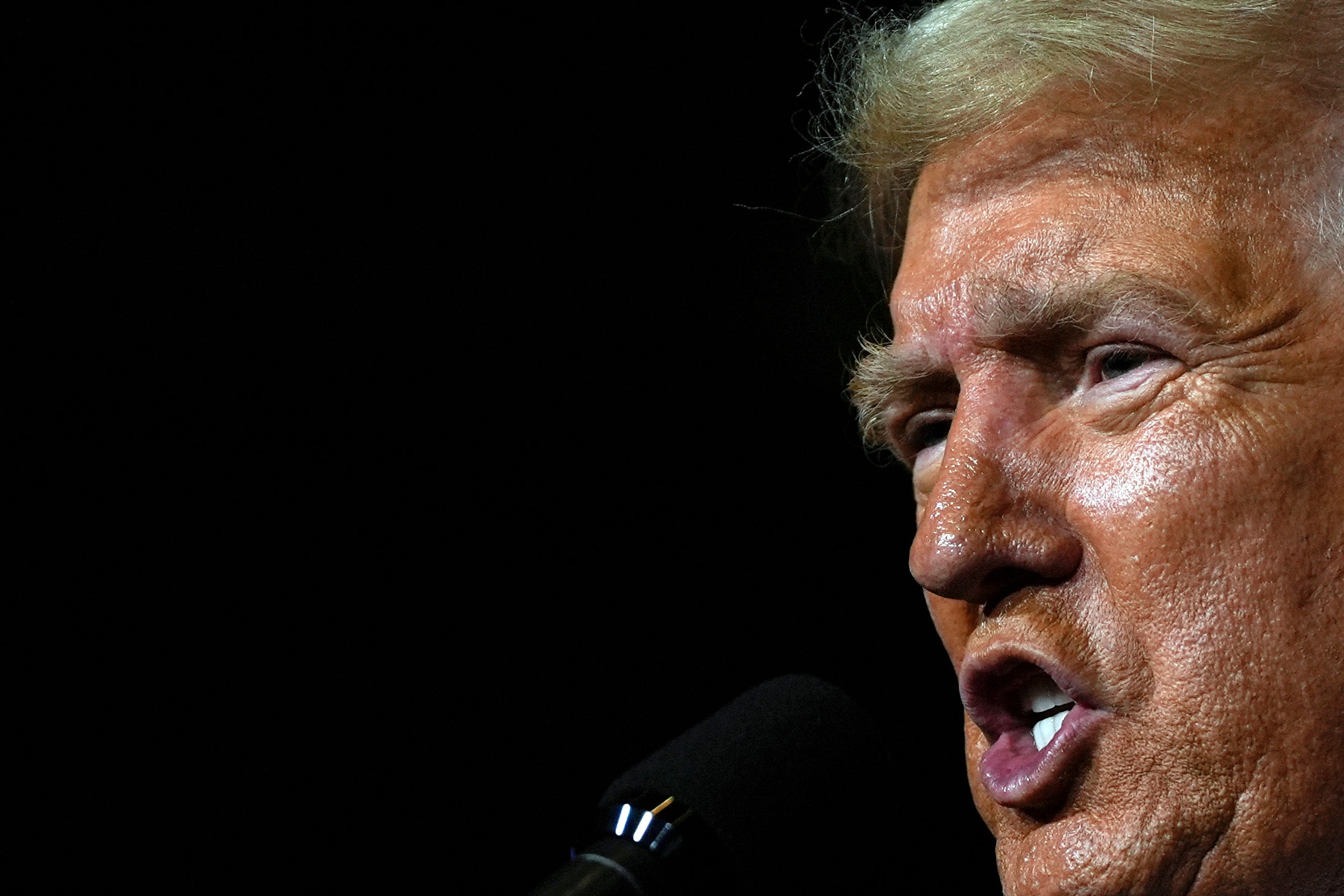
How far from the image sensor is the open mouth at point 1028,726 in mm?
999

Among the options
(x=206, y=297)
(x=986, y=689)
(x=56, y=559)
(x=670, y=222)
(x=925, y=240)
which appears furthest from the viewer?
(x=670, y=222)

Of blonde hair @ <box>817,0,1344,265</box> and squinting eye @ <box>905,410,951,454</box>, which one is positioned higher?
blonde hair @ <box>817,0,1344,265</box>

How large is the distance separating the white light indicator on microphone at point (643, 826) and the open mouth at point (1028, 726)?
1.13 ft

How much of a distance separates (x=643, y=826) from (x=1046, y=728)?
411mm

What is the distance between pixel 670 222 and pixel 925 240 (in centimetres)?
80

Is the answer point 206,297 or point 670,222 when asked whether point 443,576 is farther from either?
point 670,222

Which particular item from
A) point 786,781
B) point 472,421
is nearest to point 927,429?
point 786,781

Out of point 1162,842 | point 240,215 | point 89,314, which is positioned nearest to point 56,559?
point 89,314

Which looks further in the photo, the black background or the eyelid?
the black background

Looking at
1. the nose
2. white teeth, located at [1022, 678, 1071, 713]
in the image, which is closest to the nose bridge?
the nose

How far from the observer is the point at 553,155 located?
72.8 inches

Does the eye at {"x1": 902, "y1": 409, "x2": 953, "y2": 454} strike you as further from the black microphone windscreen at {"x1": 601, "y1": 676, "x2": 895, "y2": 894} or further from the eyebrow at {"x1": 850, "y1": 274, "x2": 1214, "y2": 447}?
the black microphone windscreen at {"x1": 601, "y1": 676, "x2": 895, "y2": 894}

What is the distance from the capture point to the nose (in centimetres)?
103

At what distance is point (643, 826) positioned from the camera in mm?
989
